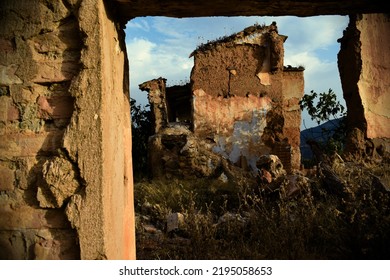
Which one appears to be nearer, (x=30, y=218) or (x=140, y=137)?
(x=30, y=218)

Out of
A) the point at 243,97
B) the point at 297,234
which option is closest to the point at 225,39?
the point at 243,97

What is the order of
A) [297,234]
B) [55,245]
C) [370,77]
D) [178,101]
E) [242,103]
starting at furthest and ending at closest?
1. [178,101]
2. [242,103]
3. [370,77]
4. [297,234]
5. [55,245]

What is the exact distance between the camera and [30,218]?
1.96 meters

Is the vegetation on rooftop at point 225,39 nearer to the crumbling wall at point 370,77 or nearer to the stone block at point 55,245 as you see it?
the crumbling wall at point 370,77

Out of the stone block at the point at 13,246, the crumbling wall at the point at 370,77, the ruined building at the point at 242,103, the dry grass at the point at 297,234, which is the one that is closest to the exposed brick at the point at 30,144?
the stone block at the point at 13,246

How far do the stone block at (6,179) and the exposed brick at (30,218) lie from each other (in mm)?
101

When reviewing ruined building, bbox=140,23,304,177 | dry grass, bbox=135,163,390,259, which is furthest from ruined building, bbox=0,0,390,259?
ruined building, bbox=140,23,304,177

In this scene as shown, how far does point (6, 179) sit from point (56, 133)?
37cm

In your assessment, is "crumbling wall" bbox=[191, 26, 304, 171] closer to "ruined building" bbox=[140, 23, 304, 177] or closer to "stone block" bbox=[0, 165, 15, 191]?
"ruined building" bbox=[140, 23, 304, 177]

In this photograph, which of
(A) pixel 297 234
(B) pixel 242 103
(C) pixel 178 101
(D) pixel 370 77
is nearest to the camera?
(A) pixel 297 234

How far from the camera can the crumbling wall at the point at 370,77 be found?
6.75 meters

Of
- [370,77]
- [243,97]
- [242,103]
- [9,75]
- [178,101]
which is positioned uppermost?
[178,101]

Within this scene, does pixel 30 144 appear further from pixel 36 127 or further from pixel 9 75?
pixel 9 75

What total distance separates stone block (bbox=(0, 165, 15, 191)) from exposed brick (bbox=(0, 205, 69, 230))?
0.33 ft
